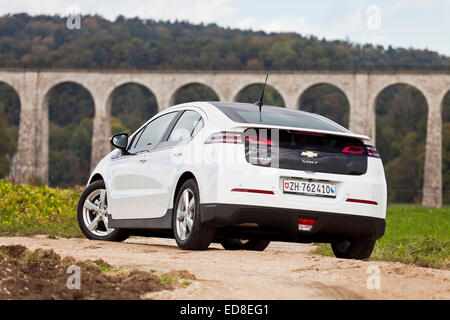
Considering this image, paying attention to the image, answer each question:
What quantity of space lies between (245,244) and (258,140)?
2400 mm

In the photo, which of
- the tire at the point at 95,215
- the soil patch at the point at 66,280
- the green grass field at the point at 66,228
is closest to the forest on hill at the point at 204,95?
the green grass field at the point at 66,228

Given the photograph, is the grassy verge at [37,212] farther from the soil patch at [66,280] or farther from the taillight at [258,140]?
the soil patch at [66,280]

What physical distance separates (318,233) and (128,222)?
2180 mm

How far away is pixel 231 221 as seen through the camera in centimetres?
611

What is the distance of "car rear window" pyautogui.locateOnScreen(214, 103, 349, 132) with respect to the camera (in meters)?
6.49

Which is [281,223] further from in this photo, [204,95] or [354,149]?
[204,95]

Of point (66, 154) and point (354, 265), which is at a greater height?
point (354, 265)

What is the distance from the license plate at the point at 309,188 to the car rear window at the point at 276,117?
1.58 ft

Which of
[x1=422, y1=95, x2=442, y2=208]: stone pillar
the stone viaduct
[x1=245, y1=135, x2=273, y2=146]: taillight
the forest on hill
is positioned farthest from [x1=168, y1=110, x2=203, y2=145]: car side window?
the forest on hill

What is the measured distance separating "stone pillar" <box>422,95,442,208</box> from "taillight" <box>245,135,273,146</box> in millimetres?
45382

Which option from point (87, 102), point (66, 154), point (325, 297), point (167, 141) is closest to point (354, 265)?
point (325, 297)

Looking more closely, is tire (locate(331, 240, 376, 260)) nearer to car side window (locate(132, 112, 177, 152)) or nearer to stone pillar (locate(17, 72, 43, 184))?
car side window (locate(132, 112, 177, 152))

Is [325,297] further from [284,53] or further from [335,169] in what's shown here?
[284,53]

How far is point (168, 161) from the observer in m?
7.07
